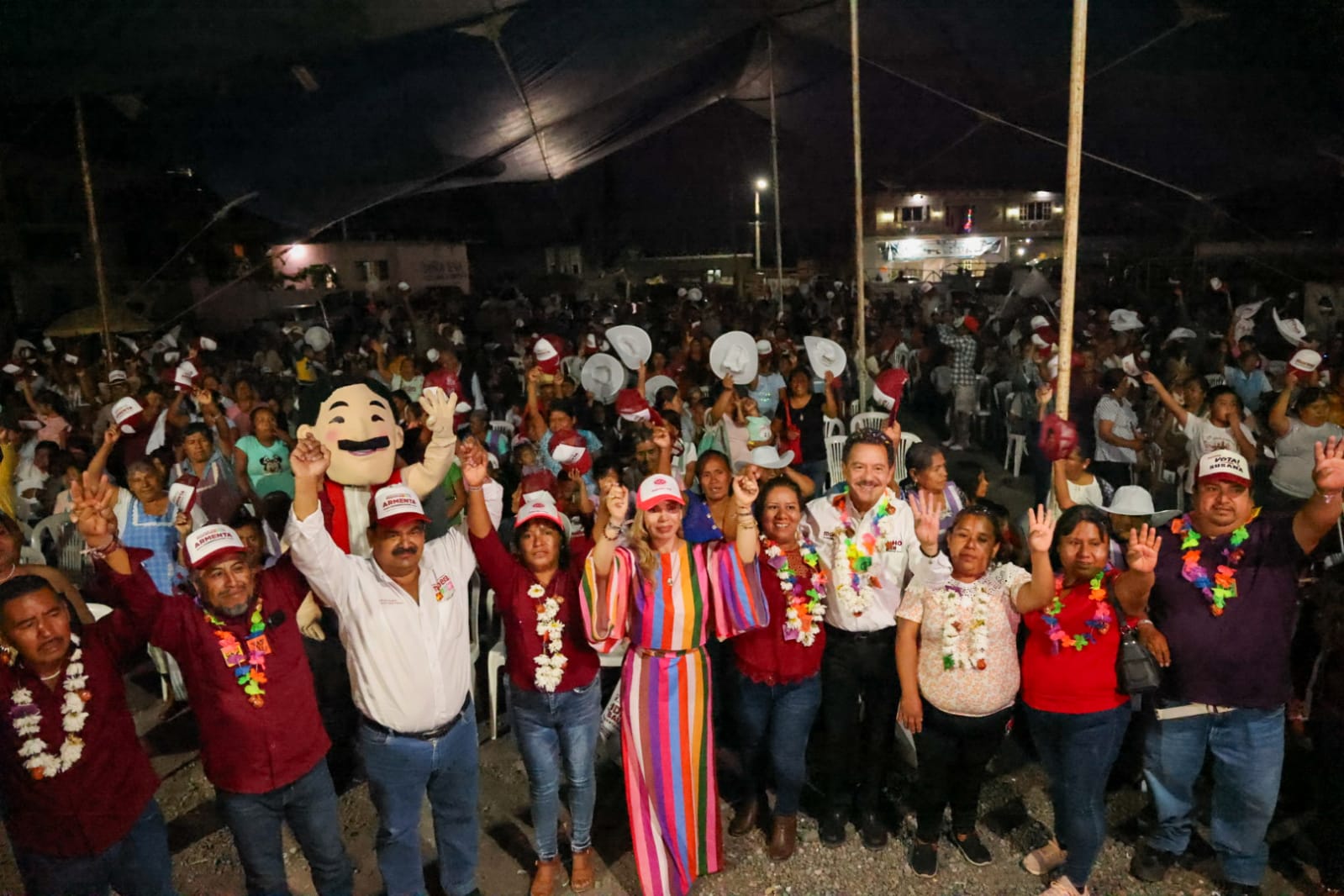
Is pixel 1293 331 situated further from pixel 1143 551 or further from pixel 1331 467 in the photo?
pixel 1143 551

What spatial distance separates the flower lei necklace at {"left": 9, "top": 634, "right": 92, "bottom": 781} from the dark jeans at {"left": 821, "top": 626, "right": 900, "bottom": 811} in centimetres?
254

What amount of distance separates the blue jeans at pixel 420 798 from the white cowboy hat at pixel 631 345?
4269 millimetres

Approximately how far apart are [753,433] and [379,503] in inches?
118

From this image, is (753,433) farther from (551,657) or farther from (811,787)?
(551,657)

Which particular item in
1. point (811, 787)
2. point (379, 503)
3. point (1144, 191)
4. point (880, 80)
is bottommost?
point (811, 787)

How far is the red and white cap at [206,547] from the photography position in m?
2.52

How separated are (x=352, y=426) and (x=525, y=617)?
116 centimetres

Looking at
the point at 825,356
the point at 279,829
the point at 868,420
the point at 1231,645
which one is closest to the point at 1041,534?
the point at 1231,645

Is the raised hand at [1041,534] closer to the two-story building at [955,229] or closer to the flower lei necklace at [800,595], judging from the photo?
the flower lei necklace at [800,595]

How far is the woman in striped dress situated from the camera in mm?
2855

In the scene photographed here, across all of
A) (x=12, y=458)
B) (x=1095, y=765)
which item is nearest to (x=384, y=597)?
(x=1095, y=765)

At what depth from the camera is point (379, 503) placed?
2.70 metres

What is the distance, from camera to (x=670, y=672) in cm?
291

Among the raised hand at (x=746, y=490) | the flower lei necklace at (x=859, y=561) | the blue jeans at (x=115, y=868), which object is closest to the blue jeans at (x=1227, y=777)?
the flower lei necklace at (x=859, y=561)
